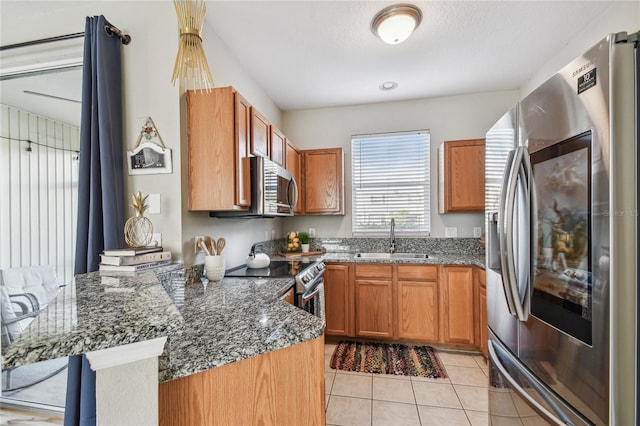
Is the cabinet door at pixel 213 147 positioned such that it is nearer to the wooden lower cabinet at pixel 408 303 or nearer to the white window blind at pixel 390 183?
the wooden lower cabinet at pixel 408 303

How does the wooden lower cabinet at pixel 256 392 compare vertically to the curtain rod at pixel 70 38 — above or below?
below

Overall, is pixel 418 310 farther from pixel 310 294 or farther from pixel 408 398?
pixel 310 294

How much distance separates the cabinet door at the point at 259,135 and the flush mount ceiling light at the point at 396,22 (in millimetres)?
1072

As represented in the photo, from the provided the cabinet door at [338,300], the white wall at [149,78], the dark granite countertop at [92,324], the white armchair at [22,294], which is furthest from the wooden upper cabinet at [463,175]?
the white armchair at [22,294]

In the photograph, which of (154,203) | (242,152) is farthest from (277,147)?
(154,203)

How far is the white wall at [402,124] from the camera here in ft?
10.5

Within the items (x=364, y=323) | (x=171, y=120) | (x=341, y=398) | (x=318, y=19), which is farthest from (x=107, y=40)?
(x=364, y=323)

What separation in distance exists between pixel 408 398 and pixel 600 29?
9.77 ft

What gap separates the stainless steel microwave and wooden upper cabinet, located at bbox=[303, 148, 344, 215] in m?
0.95

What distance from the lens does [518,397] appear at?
1216 millimetres

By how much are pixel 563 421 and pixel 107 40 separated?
2.87 meters

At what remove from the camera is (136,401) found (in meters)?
0.62

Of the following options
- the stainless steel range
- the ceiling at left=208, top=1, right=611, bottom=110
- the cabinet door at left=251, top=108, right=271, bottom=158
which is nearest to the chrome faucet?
the stainless steel range

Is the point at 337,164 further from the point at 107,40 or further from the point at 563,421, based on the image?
the point at 563,421
